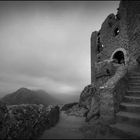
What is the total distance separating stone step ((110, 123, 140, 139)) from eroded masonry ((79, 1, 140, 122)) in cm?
51

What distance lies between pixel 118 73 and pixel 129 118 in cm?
246

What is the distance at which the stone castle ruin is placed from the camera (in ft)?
12.4

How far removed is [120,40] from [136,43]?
222 cm

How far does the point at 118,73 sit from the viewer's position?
209 inches

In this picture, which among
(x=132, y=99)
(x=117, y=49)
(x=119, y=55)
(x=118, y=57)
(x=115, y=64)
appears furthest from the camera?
(x=119, y=55)

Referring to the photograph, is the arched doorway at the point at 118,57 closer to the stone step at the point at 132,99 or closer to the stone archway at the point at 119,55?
the stone archway at the point at 119,55

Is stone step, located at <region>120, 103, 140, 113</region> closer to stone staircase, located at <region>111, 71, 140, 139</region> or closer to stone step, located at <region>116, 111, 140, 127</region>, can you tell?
stone staircase, located at <region>111, 71, 140, 139</region>

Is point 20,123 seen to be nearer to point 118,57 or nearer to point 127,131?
point 127,131

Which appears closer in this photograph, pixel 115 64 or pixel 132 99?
pixel 132 99

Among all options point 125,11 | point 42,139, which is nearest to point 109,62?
point 42,139

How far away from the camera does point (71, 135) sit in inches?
129

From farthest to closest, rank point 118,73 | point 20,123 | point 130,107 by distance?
1. point 118,73
2. point 130,107
3. point 20,123

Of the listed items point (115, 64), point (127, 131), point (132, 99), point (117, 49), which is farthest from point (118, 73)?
point (117, 49)

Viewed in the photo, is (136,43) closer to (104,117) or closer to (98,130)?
(104,117)
